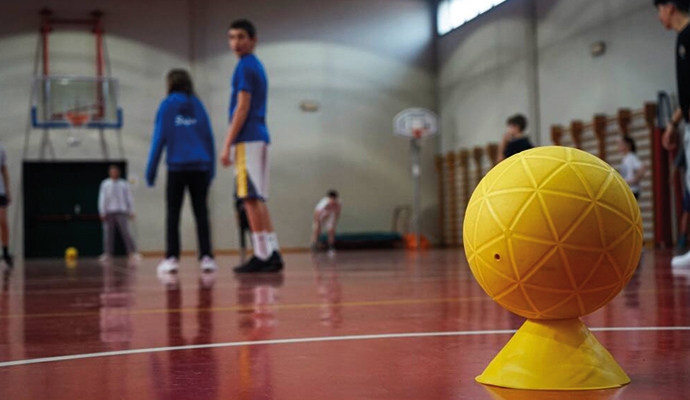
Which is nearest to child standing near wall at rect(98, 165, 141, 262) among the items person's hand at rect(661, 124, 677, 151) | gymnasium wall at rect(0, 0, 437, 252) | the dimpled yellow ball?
gymnasium wall at rect(0, 0, 437, 252)

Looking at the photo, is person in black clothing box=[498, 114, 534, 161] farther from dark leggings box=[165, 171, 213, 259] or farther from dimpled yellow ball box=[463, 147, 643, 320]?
dimpled yellow ball box=[463, 147, 643, 320]

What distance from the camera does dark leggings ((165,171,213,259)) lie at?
7.34 metres

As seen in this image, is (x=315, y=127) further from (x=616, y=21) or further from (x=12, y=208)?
(x=616, y=21)

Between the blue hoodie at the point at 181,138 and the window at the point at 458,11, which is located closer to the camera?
the blue hoodie at the point at 181,138

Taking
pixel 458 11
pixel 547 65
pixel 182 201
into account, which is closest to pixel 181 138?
pixel 182 201

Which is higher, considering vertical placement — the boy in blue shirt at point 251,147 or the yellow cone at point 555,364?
the boy in blue shirt at point 251,147

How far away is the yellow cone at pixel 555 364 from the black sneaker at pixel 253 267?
5197 mm

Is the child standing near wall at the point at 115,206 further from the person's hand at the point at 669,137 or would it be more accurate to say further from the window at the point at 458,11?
the person's hand at the point at 669,137

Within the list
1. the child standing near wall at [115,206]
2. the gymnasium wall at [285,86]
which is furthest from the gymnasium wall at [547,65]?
the child standing near wall at [115,206]

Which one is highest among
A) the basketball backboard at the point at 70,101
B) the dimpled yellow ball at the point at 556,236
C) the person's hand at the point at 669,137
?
the basketball backboard at the point at 70,101

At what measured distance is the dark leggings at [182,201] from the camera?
734 centimetres

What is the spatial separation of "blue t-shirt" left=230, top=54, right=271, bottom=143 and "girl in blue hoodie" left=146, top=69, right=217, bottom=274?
0.63 metres

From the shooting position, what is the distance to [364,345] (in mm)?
2238

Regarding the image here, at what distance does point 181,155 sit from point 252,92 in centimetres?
94
